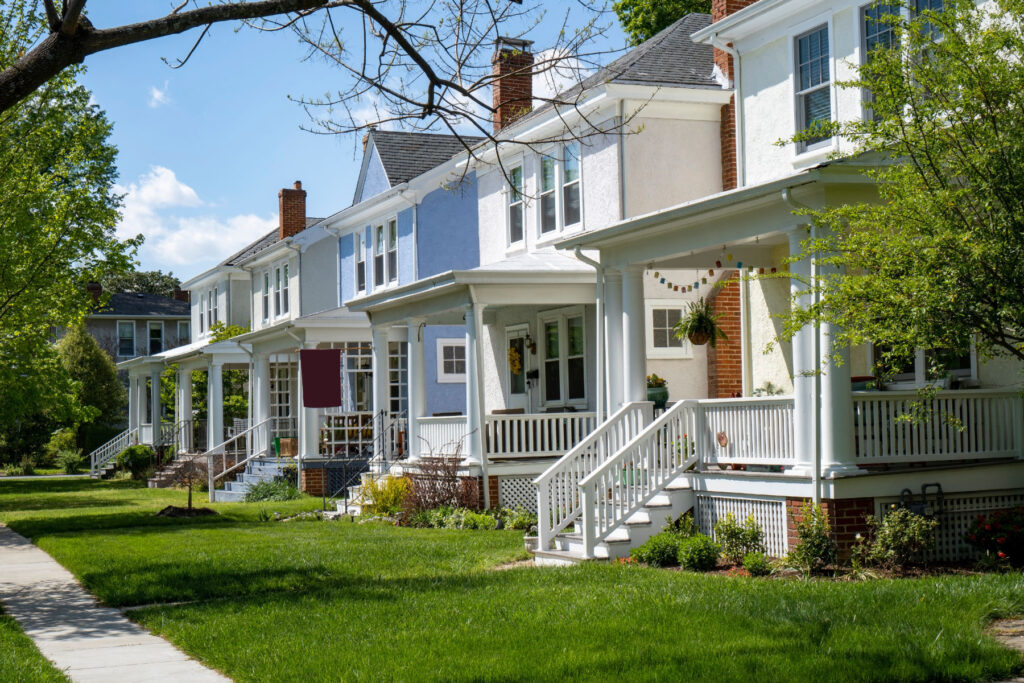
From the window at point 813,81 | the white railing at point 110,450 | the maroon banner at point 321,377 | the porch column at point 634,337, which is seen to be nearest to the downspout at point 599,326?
the porch column at point 634,337

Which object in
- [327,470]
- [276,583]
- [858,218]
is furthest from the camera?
[327,470]

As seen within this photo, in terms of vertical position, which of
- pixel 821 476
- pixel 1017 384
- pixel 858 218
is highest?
pixel 858 218

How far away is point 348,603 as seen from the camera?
10.2 metres

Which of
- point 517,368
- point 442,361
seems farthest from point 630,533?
point 442,361

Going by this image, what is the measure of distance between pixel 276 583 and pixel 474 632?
3.97 meters

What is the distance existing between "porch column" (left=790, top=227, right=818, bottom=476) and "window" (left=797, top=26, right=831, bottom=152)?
4294 millimetres

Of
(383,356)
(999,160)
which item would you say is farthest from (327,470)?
(999,160)

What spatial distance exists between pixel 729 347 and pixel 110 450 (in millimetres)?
28814

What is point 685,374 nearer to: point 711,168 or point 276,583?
point 711,168

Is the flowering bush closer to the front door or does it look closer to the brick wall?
the brick wall

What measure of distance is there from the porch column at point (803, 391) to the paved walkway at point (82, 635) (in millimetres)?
6436

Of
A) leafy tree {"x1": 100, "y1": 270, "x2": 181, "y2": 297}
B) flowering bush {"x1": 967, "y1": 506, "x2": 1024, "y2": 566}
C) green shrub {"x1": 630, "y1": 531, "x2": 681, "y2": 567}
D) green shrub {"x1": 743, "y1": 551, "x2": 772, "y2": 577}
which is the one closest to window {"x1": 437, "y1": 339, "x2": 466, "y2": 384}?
green shrub {"x1": 630, "y1": 531, "x2": 681, "y2": 567}

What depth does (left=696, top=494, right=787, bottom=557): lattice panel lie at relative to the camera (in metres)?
12.3

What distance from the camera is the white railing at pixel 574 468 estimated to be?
43.6 ft
